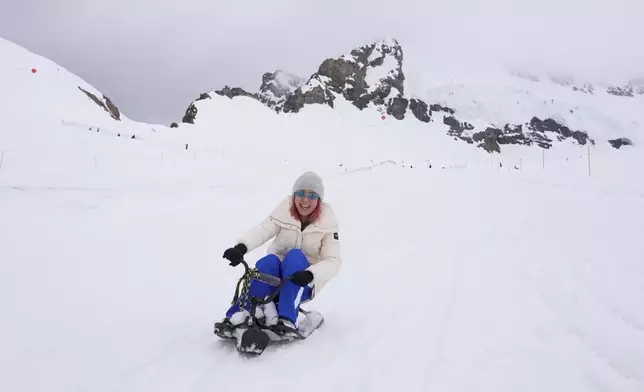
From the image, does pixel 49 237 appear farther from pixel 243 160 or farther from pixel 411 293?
pixel 243 160

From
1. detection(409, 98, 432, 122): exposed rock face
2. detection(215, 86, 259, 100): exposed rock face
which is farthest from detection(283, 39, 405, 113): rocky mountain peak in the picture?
detection(215, 86, 259, 100): exposed rock face

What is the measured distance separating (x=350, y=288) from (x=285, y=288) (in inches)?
83.2

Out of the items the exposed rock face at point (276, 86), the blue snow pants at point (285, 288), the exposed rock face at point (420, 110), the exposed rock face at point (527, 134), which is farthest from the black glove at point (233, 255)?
the exposed rock face at point (276, 86)

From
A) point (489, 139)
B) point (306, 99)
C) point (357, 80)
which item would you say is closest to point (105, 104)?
point (306, 99)

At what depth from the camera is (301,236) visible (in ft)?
12.7

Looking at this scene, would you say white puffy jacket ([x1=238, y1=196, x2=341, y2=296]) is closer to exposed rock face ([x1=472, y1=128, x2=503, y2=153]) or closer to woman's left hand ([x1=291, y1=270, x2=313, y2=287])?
woman's left hand ([x1=291, y1=270, x2=313, y2=287])

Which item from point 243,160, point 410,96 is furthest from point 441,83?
point 243,160

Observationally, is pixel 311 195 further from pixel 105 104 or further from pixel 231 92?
pixel 231 92

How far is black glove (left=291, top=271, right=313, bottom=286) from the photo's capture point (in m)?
3.31

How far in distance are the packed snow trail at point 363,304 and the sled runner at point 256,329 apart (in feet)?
0.36

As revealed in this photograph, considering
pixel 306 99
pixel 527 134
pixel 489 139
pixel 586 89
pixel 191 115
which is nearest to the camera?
pixel 191 115

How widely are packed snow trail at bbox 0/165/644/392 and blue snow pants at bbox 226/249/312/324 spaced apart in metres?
0.33

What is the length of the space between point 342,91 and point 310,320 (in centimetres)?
9443

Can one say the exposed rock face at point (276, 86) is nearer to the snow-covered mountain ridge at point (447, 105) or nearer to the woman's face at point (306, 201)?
the snow-covered mountain ridge at point (447, 105)
